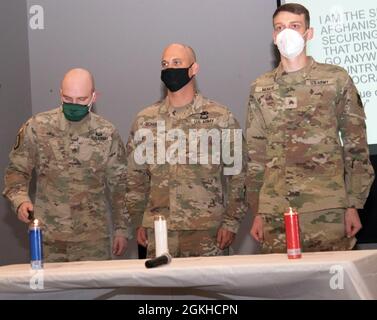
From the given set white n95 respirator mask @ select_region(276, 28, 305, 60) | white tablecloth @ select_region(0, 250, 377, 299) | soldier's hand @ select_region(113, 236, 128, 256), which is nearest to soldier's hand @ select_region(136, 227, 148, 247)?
soldier's hand @ select_region(113, 236, 128, 256)

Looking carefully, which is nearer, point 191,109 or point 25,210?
point 25,210

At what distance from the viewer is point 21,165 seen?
3.79 m

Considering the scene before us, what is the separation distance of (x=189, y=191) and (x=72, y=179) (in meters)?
0.65

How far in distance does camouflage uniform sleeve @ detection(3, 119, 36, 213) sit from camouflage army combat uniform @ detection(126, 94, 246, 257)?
21.6 inches

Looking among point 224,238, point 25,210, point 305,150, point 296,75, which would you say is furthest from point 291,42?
point 25,210

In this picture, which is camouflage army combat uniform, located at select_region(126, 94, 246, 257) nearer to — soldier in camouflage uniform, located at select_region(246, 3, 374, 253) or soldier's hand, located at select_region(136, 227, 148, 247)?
soldier's hand, located at select_region(136, 227, 148, 247)

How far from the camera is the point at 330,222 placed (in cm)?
311

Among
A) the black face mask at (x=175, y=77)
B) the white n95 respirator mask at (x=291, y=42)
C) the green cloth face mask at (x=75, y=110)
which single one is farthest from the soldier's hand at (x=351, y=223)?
the green cloth face mask at (x=75, y=110)

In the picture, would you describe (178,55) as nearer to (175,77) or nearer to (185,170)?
(175,77)

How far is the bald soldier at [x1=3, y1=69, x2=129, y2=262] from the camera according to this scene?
375 centimetres

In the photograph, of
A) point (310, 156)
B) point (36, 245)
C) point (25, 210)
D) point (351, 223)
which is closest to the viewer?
point (36, 245)

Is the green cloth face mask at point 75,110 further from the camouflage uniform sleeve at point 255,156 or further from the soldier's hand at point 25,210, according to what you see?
the camouflage uniform sleeve at point 255,156

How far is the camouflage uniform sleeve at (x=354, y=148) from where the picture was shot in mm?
3113
